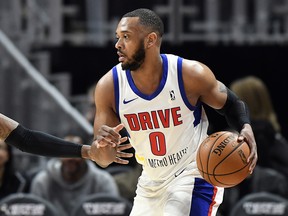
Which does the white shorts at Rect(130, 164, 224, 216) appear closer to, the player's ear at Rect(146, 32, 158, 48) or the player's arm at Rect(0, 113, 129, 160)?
the player's arm at Rect(0, 113, 129, 160)

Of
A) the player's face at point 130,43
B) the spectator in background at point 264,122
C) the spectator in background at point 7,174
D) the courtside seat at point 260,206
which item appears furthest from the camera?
the spectator in background at point 264,122

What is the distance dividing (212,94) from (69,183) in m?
3.12

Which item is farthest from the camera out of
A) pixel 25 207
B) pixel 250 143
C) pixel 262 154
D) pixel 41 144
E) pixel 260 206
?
pixel 262 154

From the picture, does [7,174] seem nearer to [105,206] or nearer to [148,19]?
[105,206]

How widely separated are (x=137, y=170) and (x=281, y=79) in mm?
3281

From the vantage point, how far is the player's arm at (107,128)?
5.73m

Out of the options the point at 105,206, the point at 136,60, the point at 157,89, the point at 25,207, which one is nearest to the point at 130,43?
the point at 136,60

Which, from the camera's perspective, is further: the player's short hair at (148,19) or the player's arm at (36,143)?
the player's short hair at (148,19)

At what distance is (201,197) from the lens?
6.05 m

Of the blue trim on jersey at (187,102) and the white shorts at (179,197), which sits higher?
the blue trim on jersey at (187,102)

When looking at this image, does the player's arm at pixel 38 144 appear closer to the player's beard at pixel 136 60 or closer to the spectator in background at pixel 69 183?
the player's beard at pixel 136 60

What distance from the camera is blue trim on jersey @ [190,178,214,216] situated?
19.7ft

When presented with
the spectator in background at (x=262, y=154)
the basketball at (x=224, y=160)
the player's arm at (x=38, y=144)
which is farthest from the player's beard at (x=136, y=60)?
the spectator in background at (x=262, y=154)

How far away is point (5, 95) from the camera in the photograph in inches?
410
